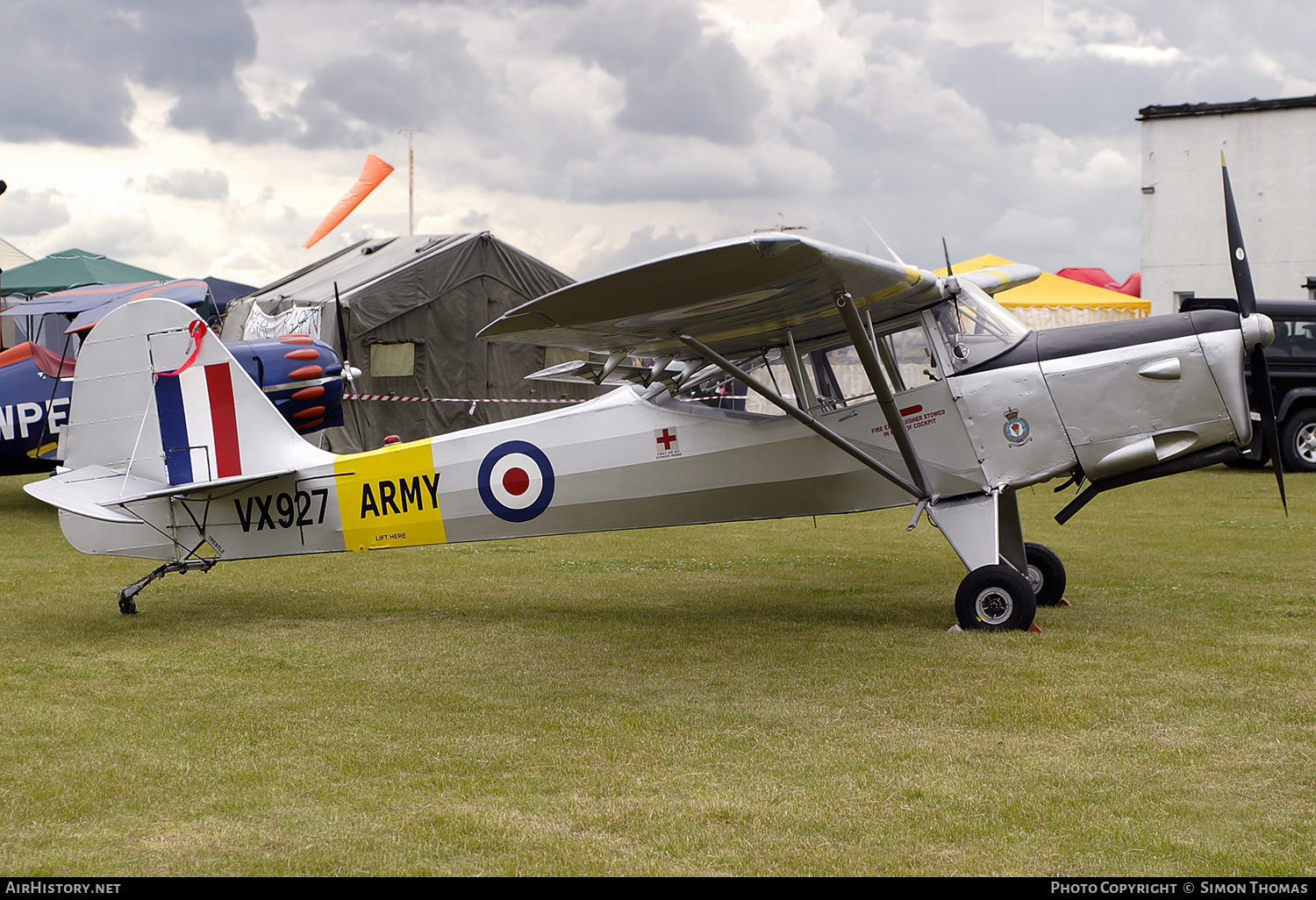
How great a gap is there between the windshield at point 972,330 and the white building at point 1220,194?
19186 millimetres

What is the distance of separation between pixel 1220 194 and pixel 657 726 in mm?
23425

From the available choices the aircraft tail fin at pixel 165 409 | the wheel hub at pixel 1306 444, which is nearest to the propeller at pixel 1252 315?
the aircraft tail fin at pixel 165 409

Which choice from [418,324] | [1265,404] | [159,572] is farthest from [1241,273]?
[418,324]

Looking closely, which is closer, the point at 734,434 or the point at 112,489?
the point at 734,434

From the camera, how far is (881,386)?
6.71m

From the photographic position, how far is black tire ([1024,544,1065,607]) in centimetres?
796

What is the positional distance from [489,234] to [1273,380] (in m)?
14.0

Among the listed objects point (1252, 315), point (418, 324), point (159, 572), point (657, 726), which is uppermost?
point (418, 324)

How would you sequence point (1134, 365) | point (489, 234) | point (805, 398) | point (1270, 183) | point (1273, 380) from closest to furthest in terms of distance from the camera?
point (1134, 365), point (805, 398), point (1273, 380), point (489, 234), point (1270, 183)

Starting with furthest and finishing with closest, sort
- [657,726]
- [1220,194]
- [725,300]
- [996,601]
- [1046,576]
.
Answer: [1220,194], [1046,576], [996,601], [725,300], [657,726]

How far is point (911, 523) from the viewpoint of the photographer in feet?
22.6

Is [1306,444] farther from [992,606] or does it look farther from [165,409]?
[165,409]
